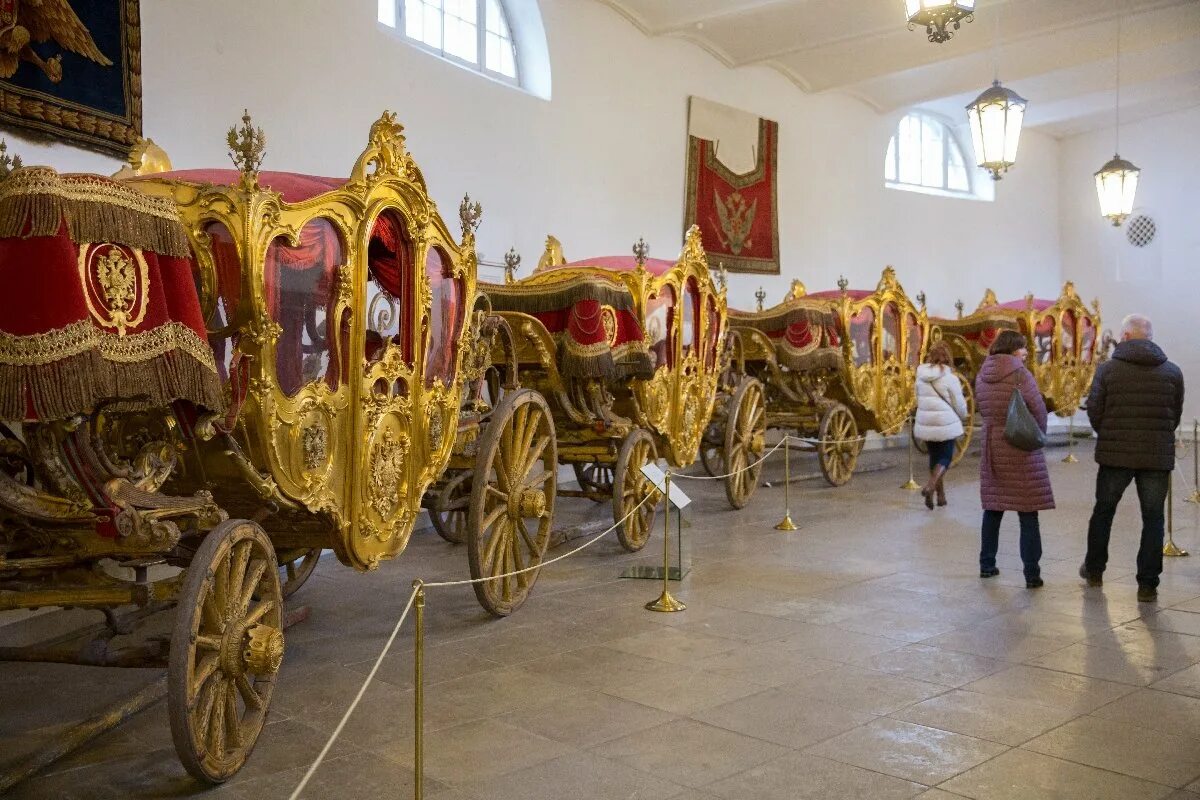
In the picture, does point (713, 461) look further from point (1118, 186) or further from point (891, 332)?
point (1118, 186)

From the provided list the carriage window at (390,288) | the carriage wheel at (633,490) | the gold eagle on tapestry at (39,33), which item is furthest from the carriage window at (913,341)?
the gold eagle on tapestry at (39,33)

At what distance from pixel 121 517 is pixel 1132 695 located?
3.76 meters

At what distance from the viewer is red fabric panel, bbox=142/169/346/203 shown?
3920mm

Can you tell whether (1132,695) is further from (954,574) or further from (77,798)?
(77,798)

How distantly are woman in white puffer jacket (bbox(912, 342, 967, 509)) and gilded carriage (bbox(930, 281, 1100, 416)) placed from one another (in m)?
4.42

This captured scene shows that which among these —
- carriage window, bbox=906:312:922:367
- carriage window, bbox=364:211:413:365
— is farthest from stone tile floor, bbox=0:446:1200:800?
carriage window, bbox=906:312:922:367

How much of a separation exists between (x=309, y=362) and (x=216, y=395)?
2.83 feet

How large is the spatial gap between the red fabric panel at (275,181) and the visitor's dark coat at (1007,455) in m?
3.90

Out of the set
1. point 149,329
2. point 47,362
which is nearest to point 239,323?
point 149,329

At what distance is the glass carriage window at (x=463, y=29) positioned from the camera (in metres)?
9.59

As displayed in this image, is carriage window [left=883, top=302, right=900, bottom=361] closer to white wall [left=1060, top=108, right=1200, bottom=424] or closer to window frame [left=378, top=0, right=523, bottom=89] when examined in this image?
window frame [left=378, top=0, right=523, bottom=89]

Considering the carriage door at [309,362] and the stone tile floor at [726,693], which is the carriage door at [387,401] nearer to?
the carriage door at [309,362]

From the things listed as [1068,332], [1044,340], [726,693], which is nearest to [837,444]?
[1044,340]

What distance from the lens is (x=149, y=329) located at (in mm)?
3160
